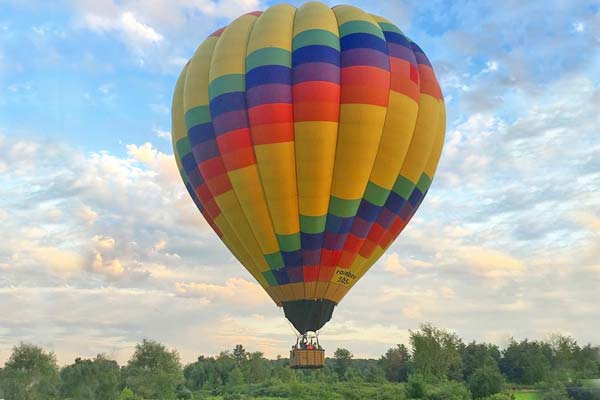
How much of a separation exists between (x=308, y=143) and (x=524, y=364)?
60398 millimetres

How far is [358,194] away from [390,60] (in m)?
5.75

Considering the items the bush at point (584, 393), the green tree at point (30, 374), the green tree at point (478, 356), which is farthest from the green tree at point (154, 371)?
the bush at point (584, 393)

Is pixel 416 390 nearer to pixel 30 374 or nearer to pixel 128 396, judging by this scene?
pixel 128 396

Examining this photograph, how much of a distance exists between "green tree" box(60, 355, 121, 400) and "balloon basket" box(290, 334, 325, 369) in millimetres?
43453

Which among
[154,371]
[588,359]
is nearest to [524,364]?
[588,359]

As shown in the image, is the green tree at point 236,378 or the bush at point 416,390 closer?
the bush at point 416,390

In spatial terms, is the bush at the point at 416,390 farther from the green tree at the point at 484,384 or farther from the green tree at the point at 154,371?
the green tree at the point at 154,371

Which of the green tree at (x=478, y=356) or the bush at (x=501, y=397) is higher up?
the green tree at (x=478, y=356)

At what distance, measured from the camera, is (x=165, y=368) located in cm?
6231

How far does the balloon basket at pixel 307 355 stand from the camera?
22922mm

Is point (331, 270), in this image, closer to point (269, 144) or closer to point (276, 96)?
point (269, 144)

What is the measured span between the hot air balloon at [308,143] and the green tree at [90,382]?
42630 mm

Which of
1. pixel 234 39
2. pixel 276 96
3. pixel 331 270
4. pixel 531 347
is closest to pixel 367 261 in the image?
pixel 331 270

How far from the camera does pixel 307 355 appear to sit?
2295 cm
